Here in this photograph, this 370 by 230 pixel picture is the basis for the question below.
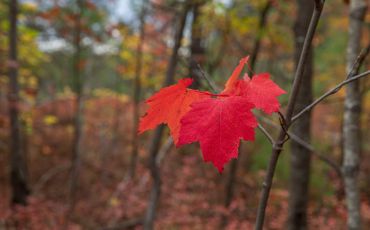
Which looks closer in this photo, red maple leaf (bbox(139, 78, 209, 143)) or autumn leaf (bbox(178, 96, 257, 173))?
autumn leaf (bbox(178, 96, 257, 173))

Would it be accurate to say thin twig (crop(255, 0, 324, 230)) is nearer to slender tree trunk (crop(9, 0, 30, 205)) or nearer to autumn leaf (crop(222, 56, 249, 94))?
autumn leaf (crop(222, 56, 249, 94))

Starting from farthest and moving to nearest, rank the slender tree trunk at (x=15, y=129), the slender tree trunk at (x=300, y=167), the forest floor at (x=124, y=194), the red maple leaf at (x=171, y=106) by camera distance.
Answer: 1. the forest floor at (x=124, y=194)
2. the slender tree trunk at (x=15, y=129)
3. the slender tree trunk at (x=300, y=167)
4. the red maple leaf at (x=171, y=106)

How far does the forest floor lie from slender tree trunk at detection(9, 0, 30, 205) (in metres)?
0.22

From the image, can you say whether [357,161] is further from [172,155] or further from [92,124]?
[92,124]

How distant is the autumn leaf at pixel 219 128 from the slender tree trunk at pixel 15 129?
217 inches

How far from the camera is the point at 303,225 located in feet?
8.89

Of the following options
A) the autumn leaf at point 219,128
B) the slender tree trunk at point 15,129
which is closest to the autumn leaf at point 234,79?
the autumn leaf at point 219,128

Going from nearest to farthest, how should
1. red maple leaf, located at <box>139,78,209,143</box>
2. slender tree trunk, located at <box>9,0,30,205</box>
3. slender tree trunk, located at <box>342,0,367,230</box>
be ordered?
1. red maple leaf, located at <box>139,78,209,143</box>
2. slender tree trunk, located at <box>342,0,367,230</box>
3. slender tree trunk, located at <box>9,0,30,205</box>

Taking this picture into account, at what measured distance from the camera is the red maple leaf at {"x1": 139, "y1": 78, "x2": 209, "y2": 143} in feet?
3.26

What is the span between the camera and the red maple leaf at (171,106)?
3.26 ft

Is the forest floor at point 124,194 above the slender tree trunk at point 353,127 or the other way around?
the other way around

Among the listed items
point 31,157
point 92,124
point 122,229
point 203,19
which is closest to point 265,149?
point 122,229

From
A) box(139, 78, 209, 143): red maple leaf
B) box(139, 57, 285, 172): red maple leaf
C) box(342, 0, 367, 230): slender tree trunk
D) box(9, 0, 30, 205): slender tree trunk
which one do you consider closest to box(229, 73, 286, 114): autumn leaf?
box(139, 57, 285, 172): red maple leaf

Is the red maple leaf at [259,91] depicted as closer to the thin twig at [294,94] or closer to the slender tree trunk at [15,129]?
the thin twig at [294,94]
